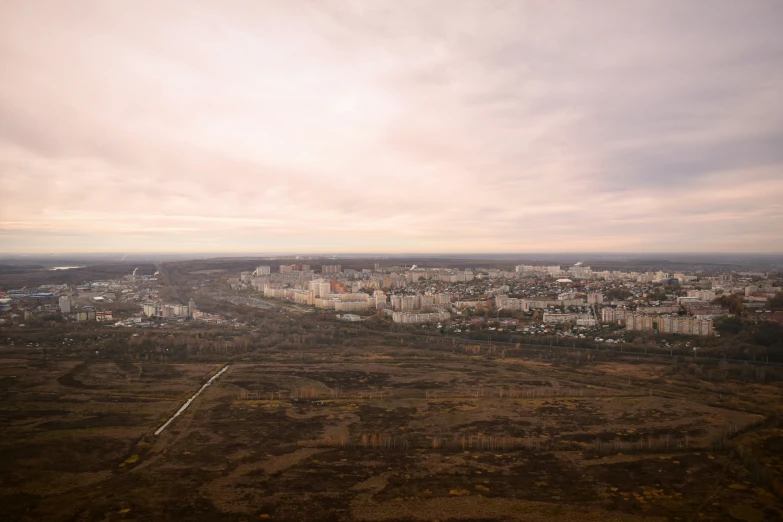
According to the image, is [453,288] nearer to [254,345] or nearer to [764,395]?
[254,345]

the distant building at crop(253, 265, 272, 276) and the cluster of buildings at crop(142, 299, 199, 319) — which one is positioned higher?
the distant building at crop(253, 265, 272, 276)

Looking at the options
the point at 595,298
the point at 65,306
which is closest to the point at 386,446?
the point at 65,306

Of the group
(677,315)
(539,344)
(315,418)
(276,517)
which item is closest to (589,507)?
(276,517)

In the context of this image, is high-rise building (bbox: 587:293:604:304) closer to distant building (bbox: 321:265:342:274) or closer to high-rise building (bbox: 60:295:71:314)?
high-rise building (bbox: 60:295:71:314)

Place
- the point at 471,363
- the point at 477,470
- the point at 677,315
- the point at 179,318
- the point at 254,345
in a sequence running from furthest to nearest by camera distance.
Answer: the point at 179,318, the point at 677,315, the point at 254,345, the point at 471,363, the point at 477,470

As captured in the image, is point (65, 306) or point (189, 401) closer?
point (189, 401)

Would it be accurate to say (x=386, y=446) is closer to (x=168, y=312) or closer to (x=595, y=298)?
(x=168, y=312)

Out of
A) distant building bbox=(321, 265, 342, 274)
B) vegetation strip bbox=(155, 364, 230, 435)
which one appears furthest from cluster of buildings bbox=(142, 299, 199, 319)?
distant building bbox=(321, 265, 342, 274)

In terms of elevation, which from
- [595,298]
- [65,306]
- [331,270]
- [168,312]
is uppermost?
[331,270]
